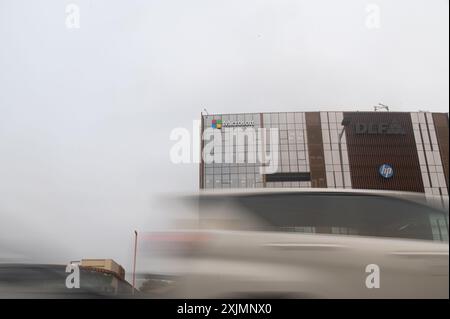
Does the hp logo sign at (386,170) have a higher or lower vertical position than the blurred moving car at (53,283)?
higher

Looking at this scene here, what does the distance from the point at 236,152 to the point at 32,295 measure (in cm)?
434

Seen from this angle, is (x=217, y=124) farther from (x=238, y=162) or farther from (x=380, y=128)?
(x=380, y=128)

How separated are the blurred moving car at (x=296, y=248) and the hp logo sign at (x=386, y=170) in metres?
32.2

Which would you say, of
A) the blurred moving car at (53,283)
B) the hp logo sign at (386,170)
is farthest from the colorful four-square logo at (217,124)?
the hp logo sign at (386,170)

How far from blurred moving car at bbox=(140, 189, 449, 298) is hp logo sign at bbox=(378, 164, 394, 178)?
3217 cm

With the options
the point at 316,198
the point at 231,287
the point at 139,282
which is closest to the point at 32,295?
the point at 139,282

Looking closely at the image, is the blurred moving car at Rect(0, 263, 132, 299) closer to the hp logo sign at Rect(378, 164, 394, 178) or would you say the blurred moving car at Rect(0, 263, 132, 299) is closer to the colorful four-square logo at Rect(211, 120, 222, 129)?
the colorful four-square logo at Rect(211, 120, 222, 129)

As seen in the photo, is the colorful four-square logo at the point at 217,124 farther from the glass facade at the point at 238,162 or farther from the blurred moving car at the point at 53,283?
the blurred moving car at the point at 53,283

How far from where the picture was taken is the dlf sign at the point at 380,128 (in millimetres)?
28206

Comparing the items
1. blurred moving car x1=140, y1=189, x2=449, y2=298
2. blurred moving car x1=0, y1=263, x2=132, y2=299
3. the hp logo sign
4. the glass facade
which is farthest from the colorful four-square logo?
the hp logo sign

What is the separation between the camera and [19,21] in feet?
14.9

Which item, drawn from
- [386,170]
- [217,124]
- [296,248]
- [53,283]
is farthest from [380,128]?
[53,283]

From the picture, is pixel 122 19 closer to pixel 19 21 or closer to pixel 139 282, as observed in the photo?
pixel 19 21

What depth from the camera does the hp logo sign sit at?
32406 millimetres
